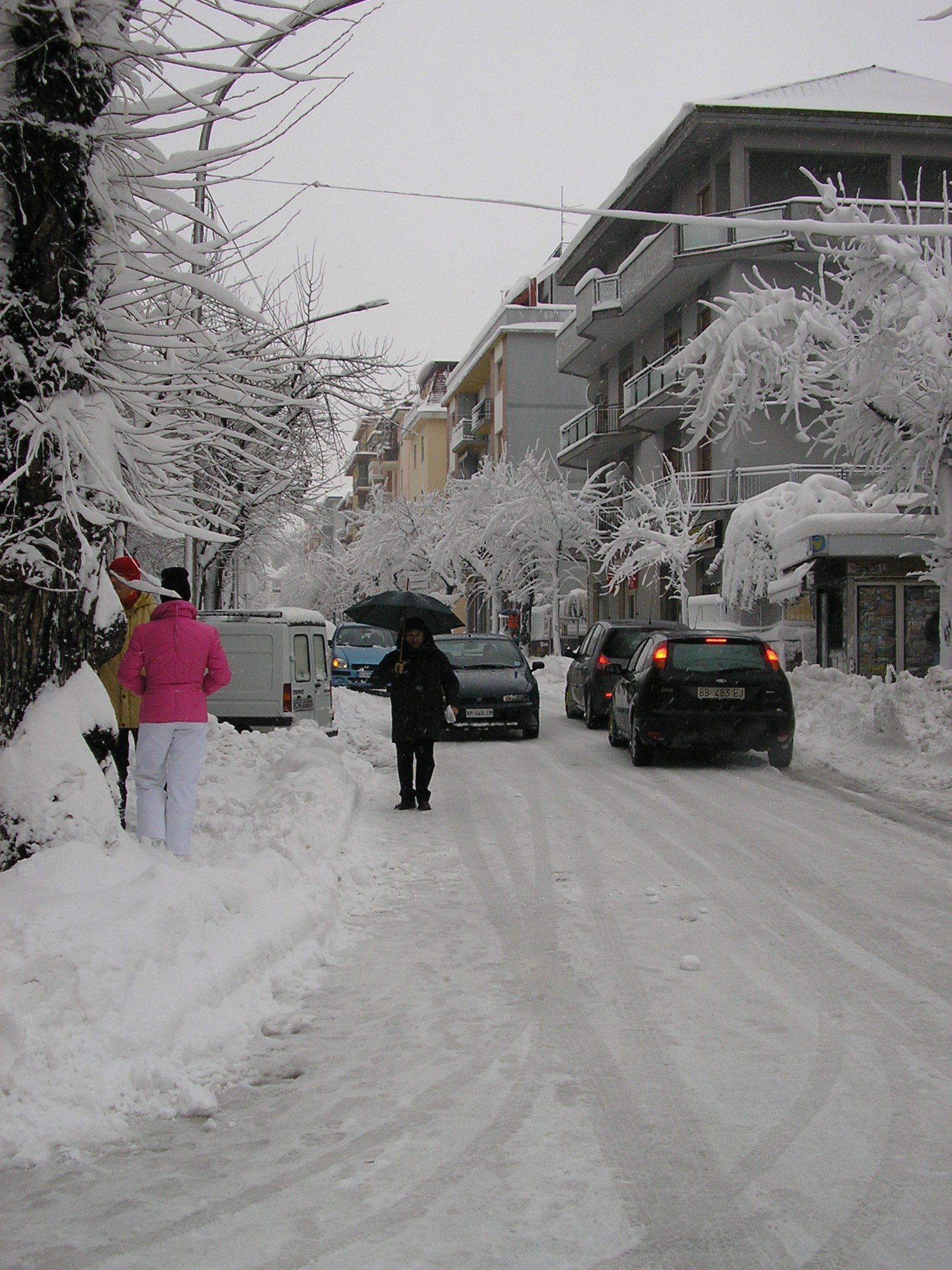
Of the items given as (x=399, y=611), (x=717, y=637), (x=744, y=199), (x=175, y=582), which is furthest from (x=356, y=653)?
(x=175, y=582)

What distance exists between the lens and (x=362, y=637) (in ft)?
89.4

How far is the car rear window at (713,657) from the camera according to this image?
42.5 feet

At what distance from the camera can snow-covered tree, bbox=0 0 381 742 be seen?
5594 millimetres

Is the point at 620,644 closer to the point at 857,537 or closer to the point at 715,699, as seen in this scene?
the point at 857,537

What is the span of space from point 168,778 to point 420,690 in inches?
149

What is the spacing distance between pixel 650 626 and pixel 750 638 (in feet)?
15.0

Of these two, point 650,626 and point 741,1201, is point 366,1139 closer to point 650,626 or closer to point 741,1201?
point 741,1201

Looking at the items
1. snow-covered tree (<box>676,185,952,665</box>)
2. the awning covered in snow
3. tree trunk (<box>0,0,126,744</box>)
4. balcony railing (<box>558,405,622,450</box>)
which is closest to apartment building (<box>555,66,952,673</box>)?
the awning covered in snow

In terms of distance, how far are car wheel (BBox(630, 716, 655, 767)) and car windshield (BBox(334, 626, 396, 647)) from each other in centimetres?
1393

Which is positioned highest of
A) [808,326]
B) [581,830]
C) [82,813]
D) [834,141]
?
[834,141]

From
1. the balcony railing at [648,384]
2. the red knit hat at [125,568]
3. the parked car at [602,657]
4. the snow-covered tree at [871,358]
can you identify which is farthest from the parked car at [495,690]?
the balcony railing at [648,384]

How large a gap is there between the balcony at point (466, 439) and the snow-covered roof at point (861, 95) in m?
32.0

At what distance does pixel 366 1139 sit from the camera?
3.58 m

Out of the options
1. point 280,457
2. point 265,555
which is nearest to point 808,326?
point 280,457
